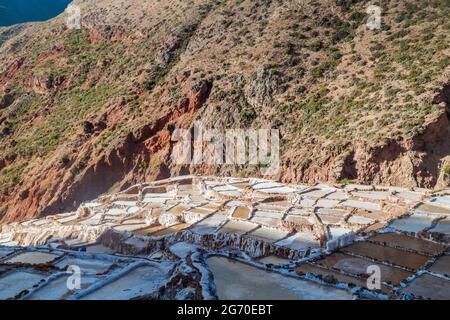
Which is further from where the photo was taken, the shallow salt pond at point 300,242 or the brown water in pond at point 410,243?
the shallow salt pond at point 300,242

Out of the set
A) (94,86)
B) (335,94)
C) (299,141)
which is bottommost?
(299,141)

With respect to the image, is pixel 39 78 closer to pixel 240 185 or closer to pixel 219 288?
pixel 240 185

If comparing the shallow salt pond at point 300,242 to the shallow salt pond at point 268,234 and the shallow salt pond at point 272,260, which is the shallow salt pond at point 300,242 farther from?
the shallow salt pond at point 272,260

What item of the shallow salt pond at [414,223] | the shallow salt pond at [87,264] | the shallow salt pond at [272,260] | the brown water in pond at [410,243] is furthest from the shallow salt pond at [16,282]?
the shallow salt pond at [414,223]

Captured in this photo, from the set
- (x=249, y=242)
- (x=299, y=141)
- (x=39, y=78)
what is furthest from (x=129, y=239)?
(x=39, y=78)

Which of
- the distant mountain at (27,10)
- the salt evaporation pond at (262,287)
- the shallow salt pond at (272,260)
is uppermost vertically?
the distant mountain at (27,10)

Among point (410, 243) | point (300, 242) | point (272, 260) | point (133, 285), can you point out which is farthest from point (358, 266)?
point (133, 285)

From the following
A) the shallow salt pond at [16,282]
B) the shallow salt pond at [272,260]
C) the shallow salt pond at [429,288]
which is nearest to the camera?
the shallow salt pond at [429,288]
